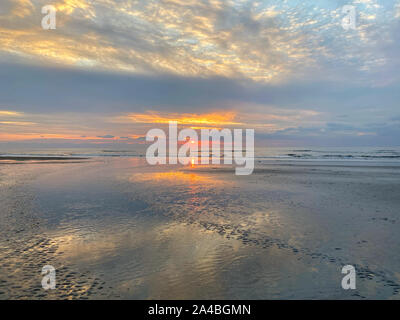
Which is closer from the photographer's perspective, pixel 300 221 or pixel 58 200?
pixel 300 221

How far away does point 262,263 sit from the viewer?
276 inches

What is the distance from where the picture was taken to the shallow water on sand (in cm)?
577

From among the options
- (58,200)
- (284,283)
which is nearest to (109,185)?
(58,200)

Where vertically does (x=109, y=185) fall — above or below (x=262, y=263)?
above

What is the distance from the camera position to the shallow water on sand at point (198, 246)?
5.77 m

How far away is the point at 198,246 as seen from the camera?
8242mm

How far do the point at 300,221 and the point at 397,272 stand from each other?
468 cm

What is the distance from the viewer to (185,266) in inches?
268
